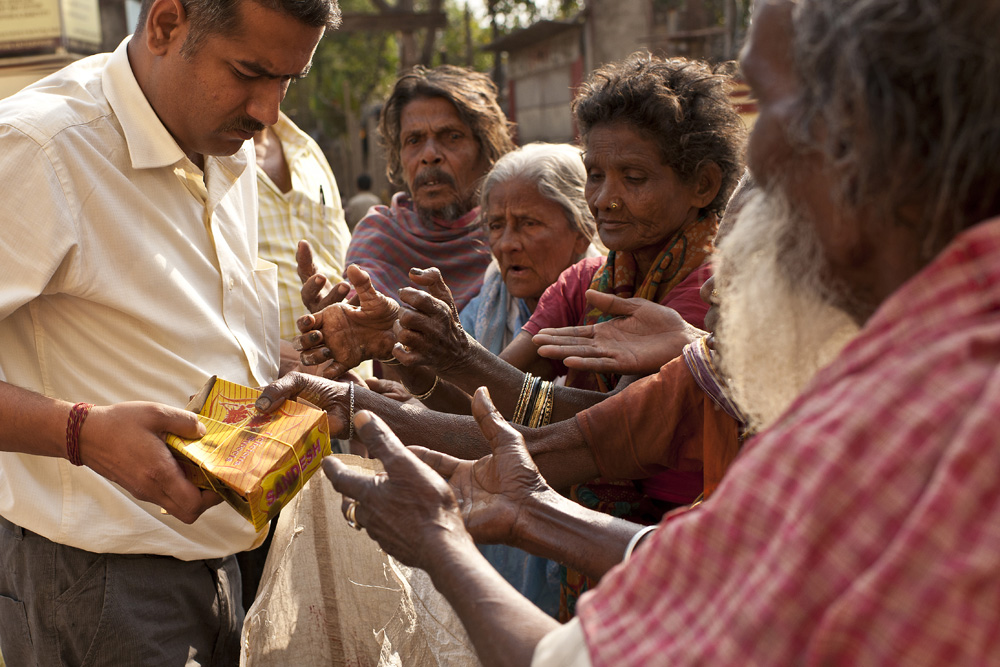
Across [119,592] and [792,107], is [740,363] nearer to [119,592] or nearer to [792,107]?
[792,107]

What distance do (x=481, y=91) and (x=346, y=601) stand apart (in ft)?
9.03

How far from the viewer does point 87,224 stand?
1962 mm

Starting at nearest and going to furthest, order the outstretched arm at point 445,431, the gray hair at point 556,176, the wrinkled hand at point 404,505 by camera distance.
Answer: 1. the wrinkled hand at point 404,505
2. the outstretched arm at point 445,431
3. the gray hair at point 556,176

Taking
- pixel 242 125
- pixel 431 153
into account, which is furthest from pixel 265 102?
pixel 431 153

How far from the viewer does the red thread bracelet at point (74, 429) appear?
5.93ft

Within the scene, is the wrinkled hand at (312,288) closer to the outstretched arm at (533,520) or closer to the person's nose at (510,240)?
the person's nose at (510,240)

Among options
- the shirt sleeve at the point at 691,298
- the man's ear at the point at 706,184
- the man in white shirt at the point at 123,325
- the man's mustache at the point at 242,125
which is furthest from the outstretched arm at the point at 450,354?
the man's ear at the point at 706,184

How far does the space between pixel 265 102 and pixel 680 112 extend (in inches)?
51.7

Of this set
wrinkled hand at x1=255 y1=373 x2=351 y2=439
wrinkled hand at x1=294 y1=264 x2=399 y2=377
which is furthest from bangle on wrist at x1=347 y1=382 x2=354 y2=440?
wrinkled hand at x1=294 y1=264 x2=399 y2=377

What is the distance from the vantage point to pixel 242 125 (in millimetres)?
2273

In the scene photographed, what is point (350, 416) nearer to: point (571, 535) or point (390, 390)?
point (390, 390)

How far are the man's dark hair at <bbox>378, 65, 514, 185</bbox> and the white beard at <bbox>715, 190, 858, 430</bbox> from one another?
2.89 meters

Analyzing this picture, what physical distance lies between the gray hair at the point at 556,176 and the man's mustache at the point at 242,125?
128cm

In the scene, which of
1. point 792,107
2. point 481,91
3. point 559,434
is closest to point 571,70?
point 481,91
